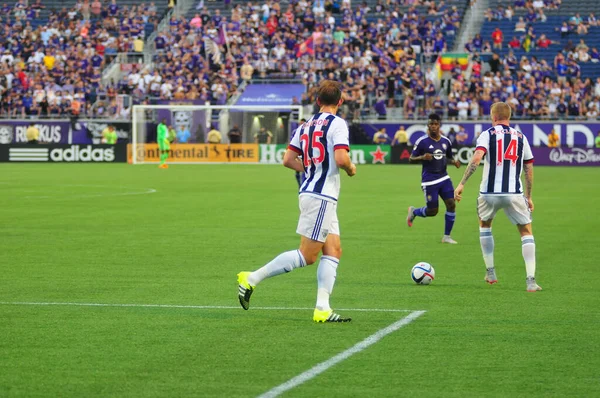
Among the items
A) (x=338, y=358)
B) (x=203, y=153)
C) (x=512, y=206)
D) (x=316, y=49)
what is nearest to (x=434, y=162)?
(x=512, y=206)

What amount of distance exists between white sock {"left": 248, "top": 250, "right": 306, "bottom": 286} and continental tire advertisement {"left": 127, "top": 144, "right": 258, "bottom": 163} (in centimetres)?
4080

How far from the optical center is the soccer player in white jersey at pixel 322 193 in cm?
934

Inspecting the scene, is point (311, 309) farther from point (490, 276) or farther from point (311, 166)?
point (490, 276)

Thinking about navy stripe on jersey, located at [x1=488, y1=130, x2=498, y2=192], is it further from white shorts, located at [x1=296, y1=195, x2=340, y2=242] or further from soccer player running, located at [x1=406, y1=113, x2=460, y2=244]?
soccer player running, located at [x1=406, y1=113, x2=460, y2=244]

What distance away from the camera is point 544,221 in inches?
832

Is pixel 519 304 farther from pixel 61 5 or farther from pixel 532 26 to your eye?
pixel 61 5

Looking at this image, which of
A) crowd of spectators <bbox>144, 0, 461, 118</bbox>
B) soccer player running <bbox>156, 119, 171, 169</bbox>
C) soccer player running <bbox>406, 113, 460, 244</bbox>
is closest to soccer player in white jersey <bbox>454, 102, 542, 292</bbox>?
soccer player running <bbox>406, 113, 460, 244</bbox>

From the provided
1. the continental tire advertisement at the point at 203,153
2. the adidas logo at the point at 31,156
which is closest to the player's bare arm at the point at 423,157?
the continental tire advertisement at the point at 203,153

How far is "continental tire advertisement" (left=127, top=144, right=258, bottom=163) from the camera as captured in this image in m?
50.2

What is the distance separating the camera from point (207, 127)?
50625 millimetres

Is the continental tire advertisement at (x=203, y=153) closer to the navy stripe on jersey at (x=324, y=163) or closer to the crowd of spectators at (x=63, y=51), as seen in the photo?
the crowd of spectators at (x=63, y=51)

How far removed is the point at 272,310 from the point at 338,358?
244cm

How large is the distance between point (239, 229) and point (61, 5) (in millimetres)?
46149

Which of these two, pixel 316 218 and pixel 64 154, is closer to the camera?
pixel 316 218
